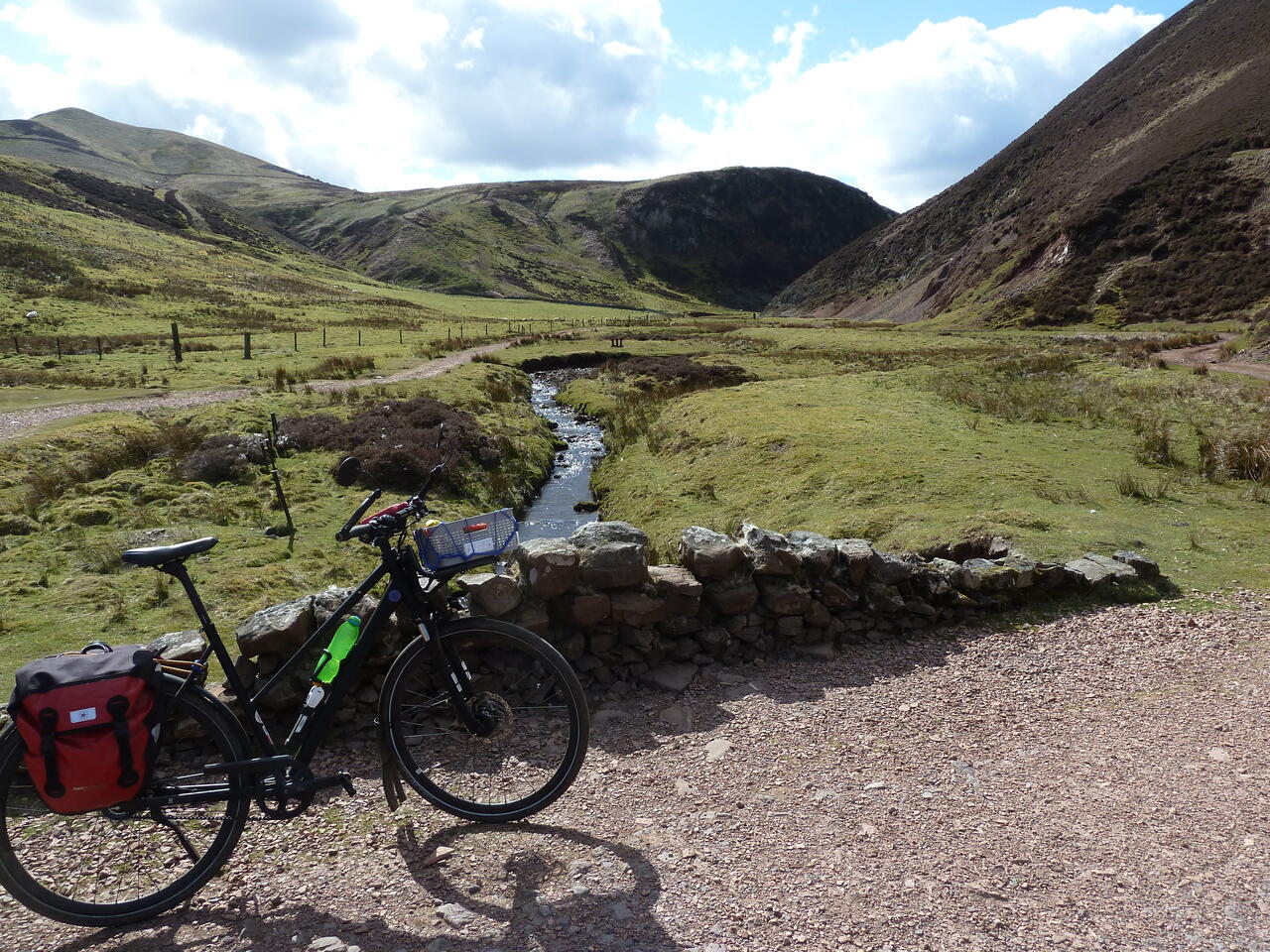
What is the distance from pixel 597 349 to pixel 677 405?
2449 cm

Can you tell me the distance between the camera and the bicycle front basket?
176 inches

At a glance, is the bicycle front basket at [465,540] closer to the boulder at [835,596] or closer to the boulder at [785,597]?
the boulder at [785,597]

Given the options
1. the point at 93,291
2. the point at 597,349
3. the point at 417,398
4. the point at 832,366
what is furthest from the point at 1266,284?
the point at 93,291

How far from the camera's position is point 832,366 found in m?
39.5

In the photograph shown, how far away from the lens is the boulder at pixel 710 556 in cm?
723

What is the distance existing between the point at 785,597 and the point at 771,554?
0.47 meters

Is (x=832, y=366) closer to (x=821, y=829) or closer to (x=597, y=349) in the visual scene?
(x=597, y=349)

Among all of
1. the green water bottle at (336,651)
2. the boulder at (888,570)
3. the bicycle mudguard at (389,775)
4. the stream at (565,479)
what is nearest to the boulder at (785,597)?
the boulder at (888,570)

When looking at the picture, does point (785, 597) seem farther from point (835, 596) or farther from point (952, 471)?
point (952, 471)

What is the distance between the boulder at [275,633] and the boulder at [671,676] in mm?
3155

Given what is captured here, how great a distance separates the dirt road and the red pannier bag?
3420 cm

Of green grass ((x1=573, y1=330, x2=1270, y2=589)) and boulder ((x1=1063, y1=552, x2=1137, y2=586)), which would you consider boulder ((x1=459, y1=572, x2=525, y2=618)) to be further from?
green grass ((x1=573, y1=330, x2=1270, y2=589))

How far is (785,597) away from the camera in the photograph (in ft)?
23.9

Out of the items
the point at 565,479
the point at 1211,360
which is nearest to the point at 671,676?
the point at 565,479
